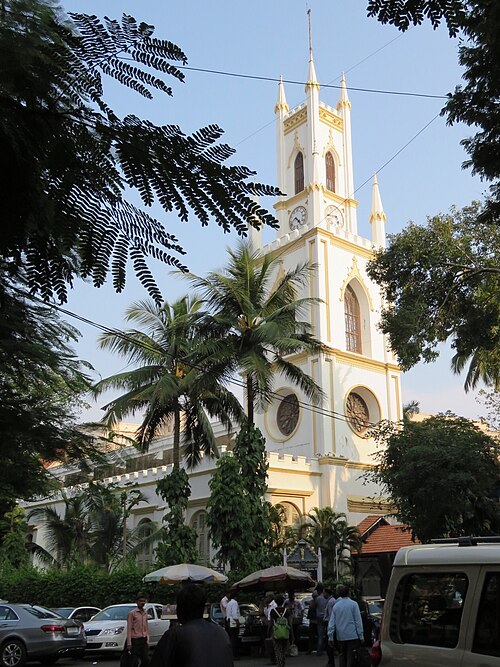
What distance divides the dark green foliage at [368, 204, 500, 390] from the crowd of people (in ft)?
23.4

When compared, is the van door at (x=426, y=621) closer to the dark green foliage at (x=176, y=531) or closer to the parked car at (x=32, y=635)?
the parked car at (x=32, y=635)

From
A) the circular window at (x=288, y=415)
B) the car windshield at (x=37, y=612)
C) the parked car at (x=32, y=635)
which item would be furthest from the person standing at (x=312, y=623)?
the circular window at (x=288, y=415)

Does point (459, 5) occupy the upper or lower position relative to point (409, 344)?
lower

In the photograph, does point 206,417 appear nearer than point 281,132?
Yes

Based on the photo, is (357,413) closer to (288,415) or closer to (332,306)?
(288,415)

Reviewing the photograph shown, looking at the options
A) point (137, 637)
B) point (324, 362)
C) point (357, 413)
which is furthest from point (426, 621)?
point (357, 413)

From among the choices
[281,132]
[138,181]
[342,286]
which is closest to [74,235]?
[138,181]

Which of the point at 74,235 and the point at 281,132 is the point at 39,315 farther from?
the point at 281,132

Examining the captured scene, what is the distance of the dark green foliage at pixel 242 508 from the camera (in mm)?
23906

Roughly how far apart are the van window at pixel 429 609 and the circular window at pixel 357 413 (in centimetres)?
3017

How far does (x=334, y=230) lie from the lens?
129 feet

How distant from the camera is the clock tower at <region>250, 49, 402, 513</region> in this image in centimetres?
→ 3538

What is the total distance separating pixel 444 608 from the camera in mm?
6445

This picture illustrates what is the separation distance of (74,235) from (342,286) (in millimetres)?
35576
